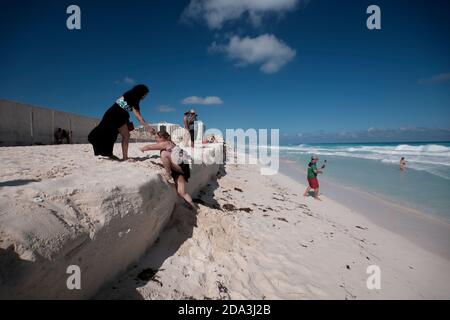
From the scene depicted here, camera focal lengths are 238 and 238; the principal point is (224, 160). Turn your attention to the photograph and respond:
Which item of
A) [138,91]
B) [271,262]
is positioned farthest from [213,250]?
[138,91]

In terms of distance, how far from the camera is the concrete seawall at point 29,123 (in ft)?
25.9

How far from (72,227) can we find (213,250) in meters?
2.08

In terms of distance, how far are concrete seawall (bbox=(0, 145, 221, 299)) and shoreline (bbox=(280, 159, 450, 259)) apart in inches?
231

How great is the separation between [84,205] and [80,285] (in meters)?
0.68

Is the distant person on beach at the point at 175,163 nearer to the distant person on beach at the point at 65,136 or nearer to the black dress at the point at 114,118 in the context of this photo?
the black dress at the point at 114,118

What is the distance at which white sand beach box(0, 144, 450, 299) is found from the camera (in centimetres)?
211

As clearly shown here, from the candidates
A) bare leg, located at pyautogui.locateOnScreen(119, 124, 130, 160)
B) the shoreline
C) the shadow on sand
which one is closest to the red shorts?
the shoreline

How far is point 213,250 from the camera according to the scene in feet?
11.6

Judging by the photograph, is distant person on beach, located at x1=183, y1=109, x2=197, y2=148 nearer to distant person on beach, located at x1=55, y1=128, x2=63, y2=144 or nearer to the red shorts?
the red shorts

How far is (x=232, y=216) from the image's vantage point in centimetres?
501

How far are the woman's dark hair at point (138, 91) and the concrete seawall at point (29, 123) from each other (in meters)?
6.35

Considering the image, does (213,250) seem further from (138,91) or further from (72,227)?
(138,91)
